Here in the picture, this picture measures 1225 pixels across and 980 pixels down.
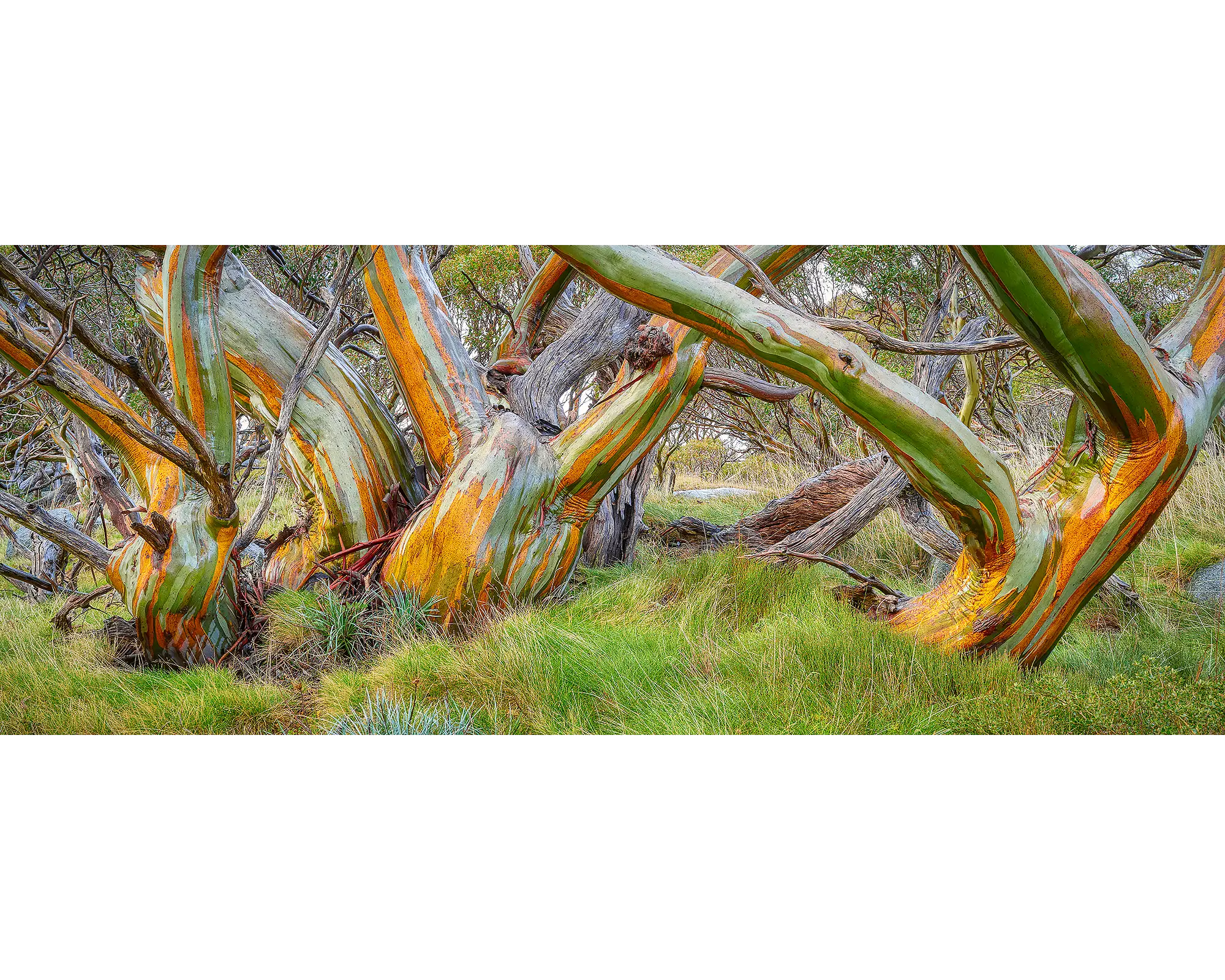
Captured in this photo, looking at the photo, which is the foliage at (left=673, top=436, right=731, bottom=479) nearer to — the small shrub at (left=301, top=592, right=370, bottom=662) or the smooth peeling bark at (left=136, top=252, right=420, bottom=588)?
the smooth peeling bark at (left=136, top=252, right=420, bottom=588)

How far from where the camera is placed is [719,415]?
622 centimetres

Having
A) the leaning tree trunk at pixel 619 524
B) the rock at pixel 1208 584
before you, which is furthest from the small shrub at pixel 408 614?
the rock at pixel 1208 584

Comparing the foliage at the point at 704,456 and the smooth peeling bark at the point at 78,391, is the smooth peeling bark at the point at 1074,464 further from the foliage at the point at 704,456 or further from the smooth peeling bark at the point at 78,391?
the foliage at the point at 704,456

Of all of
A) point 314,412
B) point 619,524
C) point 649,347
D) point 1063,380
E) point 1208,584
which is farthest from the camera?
point 619,524

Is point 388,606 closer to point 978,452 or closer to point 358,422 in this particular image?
point 358,422

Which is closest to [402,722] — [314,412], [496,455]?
[496,455]

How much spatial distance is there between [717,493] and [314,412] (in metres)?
3.13

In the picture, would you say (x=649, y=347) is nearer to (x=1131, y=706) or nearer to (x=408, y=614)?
(x=408, y=614)

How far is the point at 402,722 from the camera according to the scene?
2.52 metres

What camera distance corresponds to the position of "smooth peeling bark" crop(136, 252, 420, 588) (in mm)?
3535

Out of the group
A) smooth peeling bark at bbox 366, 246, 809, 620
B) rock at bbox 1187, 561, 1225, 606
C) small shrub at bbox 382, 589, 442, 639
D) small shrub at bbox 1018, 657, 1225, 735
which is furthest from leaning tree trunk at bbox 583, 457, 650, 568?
rock at bbox 1187, 561, 1225, 606

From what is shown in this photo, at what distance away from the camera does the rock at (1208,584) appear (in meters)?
3.09

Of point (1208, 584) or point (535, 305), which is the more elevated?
point (535, 305)

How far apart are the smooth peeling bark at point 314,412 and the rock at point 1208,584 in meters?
3.35
